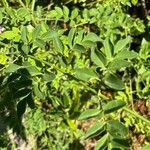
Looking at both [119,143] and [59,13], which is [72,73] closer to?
[119,143]

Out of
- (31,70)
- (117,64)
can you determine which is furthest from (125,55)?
(31,70)

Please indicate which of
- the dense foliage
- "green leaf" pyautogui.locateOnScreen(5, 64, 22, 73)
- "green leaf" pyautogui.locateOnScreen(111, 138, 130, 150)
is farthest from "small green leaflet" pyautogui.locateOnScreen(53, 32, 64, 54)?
"green leaf" pyautogui.locateOnScreen(111, 138, 130, 150)

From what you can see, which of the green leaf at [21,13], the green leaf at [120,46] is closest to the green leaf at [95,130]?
the green leaf at [120,46]

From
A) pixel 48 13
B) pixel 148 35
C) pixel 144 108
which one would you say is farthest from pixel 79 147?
pixel 48 13

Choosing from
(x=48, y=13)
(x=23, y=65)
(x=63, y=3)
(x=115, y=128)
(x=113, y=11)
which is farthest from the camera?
(x=63, y=3)

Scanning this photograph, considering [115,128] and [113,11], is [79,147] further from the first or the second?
[115,128]

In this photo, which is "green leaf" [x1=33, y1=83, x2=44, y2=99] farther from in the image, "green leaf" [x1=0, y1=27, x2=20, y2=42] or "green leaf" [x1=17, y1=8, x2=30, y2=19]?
"green leaf" [x1=17, y1=8, x2=30, y2=19]
